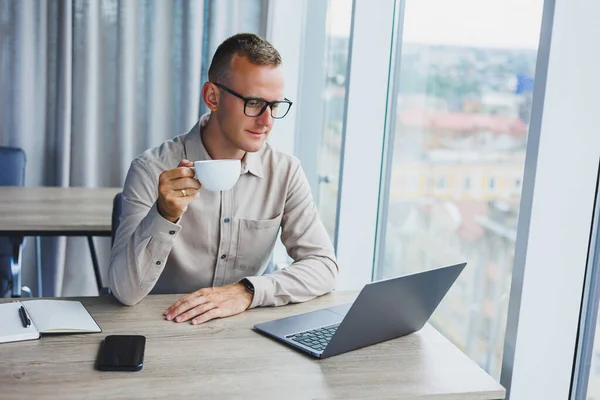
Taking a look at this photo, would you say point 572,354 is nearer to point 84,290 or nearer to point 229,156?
point 229,156

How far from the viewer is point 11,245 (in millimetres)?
2793

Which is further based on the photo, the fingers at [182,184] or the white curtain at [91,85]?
the white curtain at [91,85]

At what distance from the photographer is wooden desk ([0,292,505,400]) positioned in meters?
1.19

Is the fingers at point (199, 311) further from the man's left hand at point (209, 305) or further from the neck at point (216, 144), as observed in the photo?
the neck at point (216, 144)

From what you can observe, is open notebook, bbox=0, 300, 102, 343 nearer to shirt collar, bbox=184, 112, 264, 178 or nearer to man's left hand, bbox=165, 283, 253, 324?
man's left hand, bbox=165, 283, 253, 324

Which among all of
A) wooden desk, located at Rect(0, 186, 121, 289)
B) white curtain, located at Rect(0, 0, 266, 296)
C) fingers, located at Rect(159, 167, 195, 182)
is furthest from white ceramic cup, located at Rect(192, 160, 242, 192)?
white curtain, located at Rect(0, 0, 266, 296)

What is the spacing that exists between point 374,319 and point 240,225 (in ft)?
2.04

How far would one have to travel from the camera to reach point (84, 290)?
3.49m

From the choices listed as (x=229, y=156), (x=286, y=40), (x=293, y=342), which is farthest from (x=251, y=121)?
(x=286, y=40)

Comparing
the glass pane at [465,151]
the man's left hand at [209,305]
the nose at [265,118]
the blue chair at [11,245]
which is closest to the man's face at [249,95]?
the nose at [265,118]

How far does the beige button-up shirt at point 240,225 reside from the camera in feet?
5.74

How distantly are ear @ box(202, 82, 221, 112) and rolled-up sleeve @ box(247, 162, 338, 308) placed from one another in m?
0.31

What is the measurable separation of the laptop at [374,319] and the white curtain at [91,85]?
2.16m

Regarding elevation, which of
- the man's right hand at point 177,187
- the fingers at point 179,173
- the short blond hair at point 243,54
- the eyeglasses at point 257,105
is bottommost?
the man's right hand at point 177,187
